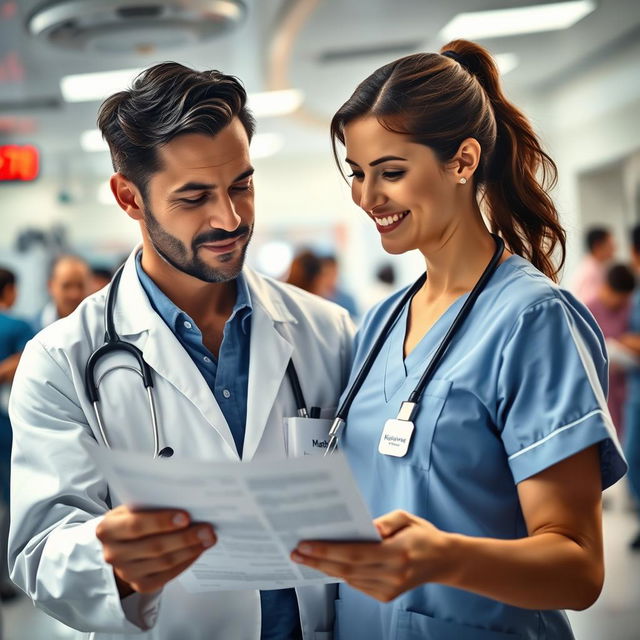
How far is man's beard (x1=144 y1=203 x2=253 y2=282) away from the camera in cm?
154

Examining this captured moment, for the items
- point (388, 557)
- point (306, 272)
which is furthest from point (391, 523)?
point (306, 272)

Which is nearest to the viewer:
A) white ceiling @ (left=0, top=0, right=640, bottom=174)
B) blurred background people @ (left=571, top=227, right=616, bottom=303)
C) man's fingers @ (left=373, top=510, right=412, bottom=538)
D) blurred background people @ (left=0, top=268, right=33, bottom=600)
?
man's fingers @ (left=373, top=510, right=412, bottom=538)

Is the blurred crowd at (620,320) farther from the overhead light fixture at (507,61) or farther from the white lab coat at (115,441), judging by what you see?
the white lab coat at (115,441)

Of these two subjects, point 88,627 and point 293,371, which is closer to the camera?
point 88,627

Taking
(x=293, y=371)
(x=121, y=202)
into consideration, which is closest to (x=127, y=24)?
(x=121, y=202)

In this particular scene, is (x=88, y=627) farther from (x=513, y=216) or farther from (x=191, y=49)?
(x=191, y=49)

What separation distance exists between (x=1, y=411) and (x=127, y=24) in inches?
82.9

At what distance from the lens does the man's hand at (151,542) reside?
1044 mm

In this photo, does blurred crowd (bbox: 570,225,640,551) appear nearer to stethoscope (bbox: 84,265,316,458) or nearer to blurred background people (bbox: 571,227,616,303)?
blurred background people (bbox: 571,227,616,303)

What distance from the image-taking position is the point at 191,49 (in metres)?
5.72

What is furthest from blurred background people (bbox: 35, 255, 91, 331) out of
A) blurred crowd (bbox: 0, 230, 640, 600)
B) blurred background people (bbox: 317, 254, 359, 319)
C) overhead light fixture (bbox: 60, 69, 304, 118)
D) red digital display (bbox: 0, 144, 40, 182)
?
blurred background people (bbox: 317, 254, 359, 319)

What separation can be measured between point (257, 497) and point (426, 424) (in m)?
0.39

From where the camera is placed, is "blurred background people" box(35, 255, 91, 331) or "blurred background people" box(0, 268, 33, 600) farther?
"blurred background people" box(35, 255, 91, 331)

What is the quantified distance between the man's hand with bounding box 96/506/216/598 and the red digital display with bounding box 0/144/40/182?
140 inches
